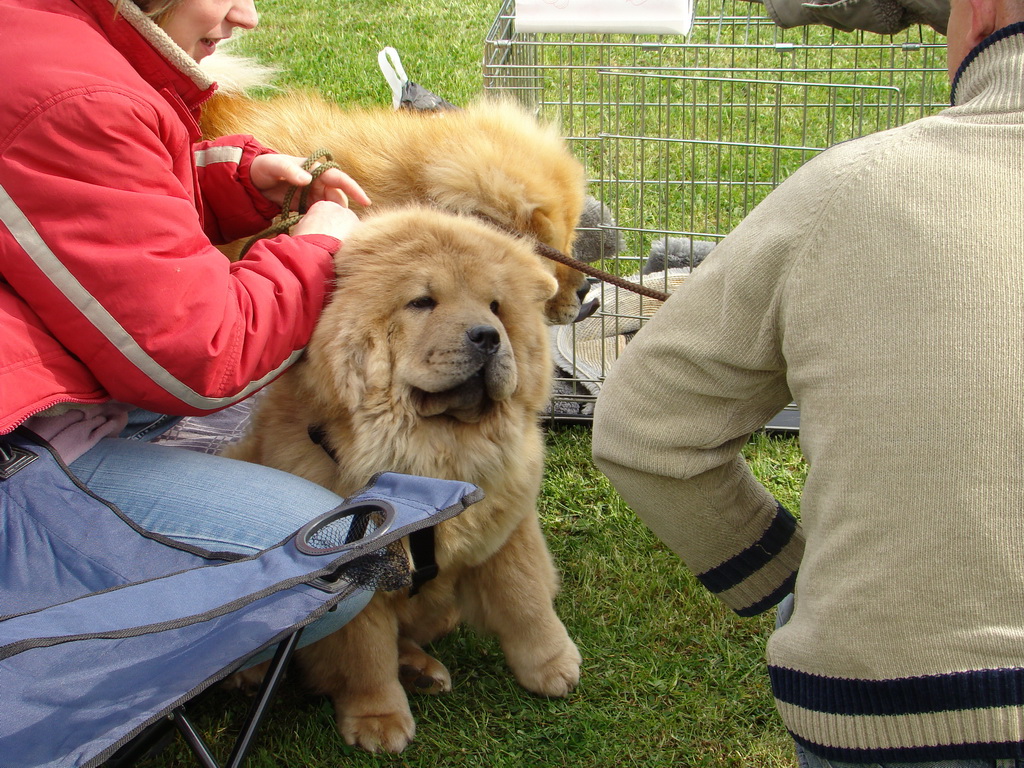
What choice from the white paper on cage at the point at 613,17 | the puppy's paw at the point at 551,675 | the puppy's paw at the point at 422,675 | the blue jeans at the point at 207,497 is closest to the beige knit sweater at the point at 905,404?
the blue jeans at the point at 207,497

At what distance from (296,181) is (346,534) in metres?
0.97

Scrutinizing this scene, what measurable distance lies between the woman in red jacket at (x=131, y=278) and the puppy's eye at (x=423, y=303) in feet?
0.60

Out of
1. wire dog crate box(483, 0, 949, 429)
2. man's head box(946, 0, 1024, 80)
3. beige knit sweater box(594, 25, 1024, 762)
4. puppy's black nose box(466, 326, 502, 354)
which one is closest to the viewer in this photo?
beige knit sweater box(594, 25, 1024, 762)

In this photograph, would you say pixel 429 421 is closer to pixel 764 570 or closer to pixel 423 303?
pixel 423 303

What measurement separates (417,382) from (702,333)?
76 centimetres

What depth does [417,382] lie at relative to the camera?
193 centimetres

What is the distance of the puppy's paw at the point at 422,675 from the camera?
7.42 feet

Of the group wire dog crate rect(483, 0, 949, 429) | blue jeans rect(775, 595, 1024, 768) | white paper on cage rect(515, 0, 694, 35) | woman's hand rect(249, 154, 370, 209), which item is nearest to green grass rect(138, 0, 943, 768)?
wire dog crate rect(483, 0, 949, 429)

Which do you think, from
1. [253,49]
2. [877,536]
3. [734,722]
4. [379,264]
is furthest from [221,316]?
[253,49]

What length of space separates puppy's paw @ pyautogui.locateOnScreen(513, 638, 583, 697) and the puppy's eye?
898 millimetres

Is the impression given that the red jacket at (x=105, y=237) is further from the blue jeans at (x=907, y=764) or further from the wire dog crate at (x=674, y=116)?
the wire dog crate at (x=674, y=116)

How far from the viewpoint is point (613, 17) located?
267 cm

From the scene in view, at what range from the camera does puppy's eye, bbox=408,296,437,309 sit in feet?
6.49

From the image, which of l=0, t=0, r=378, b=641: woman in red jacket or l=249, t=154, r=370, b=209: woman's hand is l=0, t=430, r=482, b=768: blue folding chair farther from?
l=249, t=154, r=370, b=209: woman's hand
